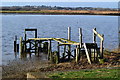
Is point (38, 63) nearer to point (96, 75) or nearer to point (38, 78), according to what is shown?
point (96, 75)

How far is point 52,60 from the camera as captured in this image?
Result: 25.1 m

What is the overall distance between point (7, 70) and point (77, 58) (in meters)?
4.94

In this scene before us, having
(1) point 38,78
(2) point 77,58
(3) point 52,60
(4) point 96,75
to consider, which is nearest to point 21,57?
(3) point 52,60

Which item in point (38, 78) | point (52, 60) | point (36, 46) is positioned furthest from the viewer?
point (36, 46)

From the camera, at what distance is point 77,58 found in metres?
23.7

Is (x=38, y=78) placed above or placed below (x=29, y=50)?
above

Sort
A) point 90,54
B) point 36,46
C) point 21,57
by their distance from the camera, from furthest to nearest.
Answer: point 36,46 < point 21,57 < point 90,54

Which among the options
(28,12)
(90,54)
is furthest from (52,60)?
(28,12)

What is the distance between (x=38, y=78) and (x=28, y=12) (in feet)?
503

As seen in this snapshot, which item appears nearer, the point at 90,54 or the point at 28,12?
the point at 90,54

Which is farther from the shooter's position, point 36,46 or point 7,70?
point 36,46

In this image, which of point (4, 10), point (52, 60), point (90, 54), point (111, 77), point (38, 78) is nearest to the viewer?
point (38, 78)

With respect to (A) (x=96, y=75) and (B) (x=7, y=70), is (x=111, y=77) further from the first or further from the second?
(B) (x=7, y=70)

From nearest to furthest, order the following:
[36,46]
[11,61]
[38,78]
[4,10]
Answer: [38,78]
[11,61]
[36,46]
[4,10]
